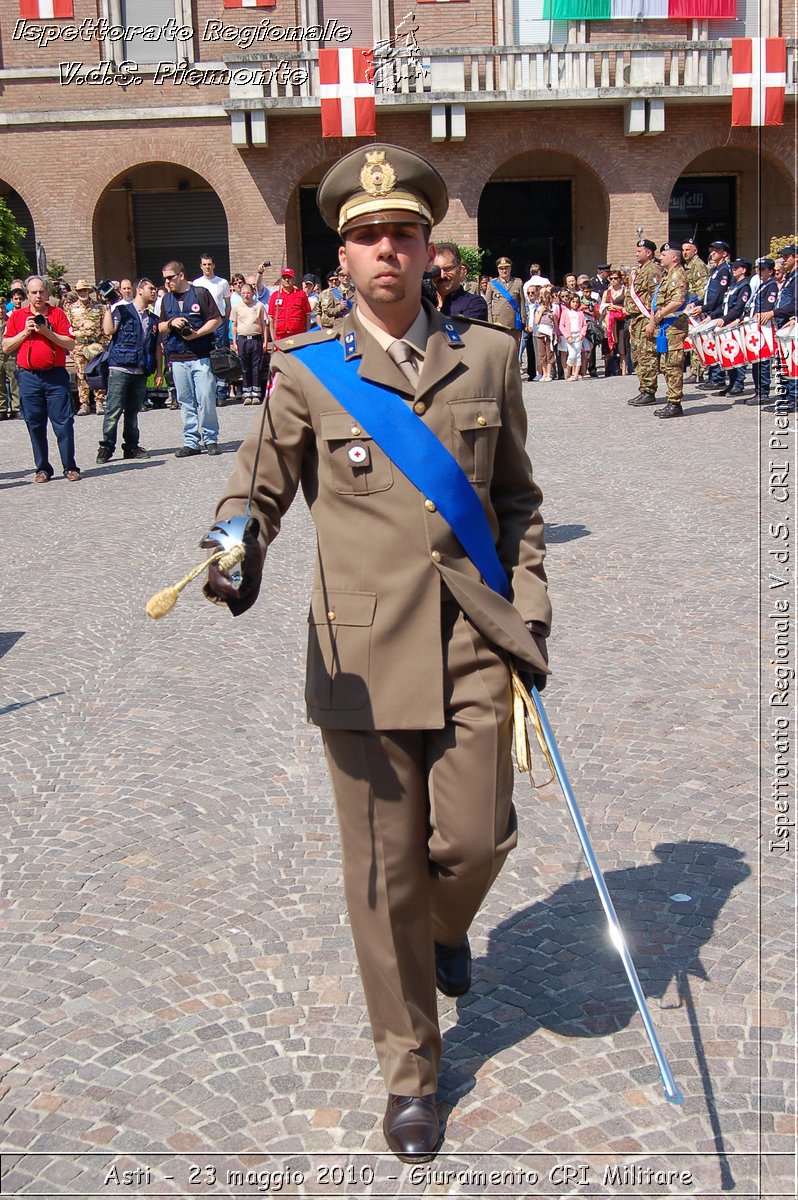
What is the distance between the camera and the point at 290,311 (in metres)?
14.9

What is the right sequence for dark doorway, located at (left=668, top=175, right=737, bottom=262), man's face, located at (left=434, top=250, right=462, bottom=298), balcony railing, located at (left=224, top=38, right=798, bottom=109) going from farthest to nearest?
dark doorway, located at (left=668, top=175, right=737, bottom=262) → balcony railing, located at (left=224, top=38, right=798, bottom=109) → man's face, located at (left=434, top=250, right=462, bottom=298)

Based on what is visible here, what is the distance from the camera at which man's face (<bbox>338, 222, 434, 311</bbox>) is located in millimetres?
2750

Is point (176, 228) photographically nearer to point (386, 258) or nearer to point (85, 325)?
point (85, 325)

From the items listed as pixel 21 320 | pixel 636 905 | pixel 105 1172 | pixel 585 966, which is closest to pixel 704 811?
pixel 636 905

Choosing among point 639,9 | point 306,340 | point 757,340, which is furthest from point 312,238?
point 306,340

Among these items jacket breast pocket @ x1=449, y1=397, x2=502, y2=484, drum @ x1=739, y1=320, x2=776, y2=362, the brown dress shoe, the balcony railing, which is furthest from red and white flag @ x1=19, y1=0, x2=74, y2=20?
the brown dress shoe

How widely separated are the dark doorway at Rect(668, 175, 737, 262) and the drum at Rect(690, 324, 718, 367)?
16.2 meters

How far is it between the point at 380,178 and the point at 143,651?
4.48 metres

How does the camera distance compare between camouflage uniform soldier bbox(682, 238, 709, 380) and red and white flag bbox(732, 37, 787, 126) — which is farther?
red and white flag bbox(732, 37, 787, 126)

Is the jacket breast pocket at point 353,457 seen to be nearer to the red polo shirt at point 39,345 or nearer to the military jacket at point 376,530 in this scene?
the military jacket at point 376,530

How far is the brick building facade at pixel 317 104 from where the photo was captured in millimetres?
27016

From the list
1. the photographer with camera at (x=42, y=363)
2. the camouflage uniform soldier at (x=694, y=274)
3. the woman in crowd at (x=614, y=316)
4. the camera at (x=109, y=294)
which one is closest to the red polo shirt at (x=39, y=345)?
the photographer with camera at (x=42, y=363)

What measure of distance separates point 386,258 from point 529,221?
99.6ft

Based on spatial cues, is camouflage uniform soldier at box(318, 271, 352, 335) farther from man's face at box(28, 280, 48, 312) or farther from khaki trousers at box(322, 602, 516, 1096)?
khaki trousers at box(322, 602, 516, 1096)
